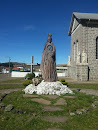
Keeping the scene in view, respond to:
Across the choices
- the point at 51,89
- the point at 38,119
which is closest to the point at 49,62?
the point at 51,89

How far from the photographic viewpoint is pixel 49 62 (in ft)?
26.8

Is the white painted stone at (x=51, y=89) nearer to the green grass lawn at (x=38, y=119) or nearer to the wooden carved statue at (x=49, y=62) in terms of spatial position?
the wooden carved statue at (x=49, y=62)

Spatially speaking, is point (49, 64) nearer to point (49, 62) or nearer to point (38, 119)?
point (49, 62)

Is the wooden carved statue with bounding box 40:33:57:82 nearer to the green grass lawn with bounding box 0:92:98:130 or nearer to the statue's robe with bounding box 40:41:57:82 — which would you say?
the statue's robe with bounding box 40:41:57:82

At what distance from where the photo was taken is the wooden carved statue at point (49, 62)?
815 centimetres

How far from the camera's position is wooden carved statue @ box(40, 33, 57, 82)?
26.7ft

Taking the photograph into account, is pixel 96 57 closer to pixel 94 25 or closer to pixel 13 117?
pixel 94 25

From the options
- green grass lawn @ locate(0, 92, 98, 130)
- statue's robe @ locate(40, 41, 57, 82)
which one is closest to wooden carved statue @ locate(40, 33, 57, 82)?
statue's robe @ locate(40, 41, 57, 82)

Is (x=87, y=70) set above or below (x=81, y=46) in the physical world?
below

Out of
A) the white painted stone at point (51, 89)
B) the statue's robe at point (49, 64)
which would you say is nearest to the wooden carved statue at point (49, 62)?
the statue's robe at point (49, 64)

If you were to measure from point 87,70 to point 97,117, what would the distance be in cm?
1603

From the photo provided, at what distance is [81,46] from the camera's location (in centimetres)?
2072

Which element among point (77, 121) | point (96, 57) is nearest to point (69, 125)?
point (77, 121)

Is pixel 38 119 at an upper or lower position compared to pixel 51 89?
lower
